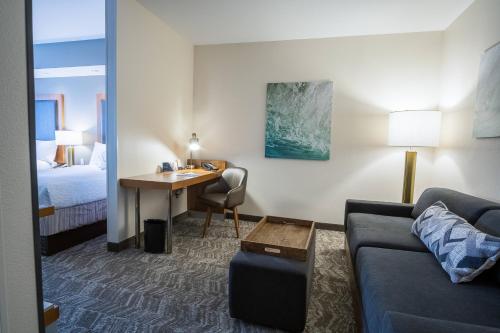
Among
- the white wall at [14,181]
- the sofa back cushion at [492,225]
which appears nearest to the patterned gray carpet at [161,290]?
the sofa back cushion at [492,225]

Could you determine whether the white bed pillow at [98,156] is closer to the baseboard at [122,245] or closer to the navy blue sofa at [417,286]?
the baseboard at [122,245]

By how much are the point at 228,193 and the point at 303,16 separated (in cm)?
209

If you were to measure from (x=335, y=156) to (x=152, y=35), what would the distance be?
2.61 metres

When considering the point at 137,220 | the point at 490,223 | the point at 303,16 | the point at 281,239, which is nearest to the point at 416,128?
the point at 490,223

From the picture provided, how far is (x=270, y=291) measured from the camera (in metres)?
1.61

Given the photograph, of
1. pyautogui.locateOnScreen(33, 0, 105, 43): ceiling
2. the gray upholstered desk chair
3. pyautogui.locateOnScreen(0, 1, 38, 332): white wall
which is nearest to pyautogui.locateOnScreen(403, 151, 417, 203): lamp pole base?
the gray upholstered desk chair

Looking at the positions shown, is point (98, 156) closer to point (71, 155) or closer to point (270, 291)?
point (71, 155)

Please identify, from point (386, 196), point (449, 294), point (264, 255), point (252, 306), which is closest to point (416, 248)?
point (449, 294)

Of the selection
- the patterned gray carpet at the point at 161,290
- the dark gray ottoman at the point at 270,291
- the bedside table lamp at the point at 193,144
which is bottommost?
the patterned gray carpet at the point at 161,290

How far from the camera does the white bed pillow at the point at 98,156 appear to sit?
3.83 m

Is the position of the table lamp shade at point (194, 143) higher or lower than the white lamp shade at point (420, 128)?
lower

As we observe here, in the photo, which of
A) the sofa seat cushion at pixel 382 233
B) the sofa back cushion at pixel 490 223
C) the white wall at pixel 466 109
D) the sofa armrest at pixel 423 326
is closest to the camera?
the sofa armrest at pixel 423 326

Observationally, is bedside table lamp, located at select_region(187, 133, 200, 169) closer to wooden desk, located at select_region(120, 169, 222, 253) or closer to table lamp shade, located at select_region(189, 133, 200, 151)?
table lamp shade, located at select_region(189, 133, 200, 151)

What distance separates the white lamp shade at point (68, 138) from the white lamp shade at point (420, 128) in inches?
171
